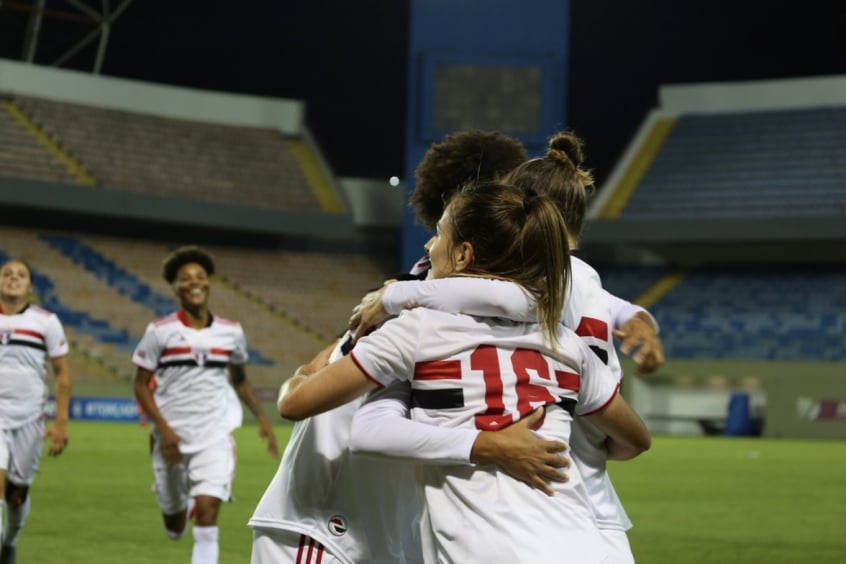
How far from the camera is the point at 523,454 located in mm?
2967

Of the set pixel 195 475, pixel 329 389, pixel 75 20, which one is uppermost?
pixel 75 20

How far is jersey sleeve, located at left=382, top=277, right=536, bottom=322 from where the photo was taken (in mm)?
3016

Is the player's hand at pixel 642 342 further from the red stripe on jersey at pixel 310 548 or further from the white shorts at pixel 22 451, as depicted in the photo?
the white shorts at pixel 22 451

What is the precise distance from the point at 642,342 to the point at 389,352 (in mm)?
899

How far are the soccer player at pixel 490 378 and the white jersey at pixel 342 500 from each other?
0.43 m

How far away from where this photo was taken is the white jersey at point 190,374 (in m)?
8.90

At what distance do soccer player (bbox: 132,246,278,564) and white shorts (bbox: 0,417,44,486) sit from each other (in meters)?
0.76

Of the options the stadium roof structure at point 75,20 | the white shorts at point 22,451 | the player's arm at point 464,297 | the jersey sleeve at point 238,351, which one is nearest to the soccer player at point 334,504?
the player's arm at point 464,297

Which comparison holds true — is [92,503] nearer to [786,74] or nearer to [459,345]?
[459,345]

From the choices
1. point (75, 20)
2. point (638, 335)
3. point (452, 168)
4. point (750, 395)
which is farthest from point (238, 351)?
point (75, 20)

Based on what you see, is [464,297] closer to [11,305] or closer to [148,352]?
[148,352]

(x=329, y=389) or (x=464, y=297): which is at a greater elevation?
(x=464, y=297)

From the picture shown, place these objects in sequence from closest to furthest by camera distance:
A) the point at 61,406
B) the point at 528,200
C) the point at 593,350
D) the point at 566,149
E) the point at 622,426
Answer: the point at 528,200 < the point at 622,426 < the point at 593,350 < the point at 566,149 < the point at 61,406

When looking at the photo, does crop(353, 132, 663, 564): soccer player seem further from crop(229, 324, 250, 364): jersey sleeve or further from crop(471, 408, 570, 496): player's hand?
crop(229, 324, 250, 364): jersey sleeve
